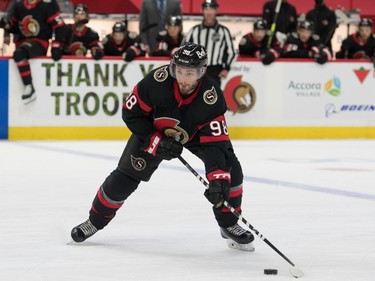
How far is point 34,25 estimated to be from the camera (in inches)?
433

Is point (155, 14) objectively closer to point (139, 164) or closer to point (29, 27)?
point (29, 27)

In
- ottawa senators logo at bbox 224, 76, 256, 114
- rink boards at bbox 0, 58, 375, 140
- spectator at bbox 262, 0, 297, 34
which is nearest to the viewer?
rink boards at bbox 0, 58, 375, 140

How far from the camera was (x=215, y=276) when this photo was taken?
3934mm

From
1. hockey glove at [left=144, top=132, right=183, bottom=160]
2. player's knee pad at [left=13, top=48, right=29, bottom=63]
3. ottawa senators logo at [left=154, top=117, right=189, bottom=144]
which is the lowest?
player's knee pad at [left=13, top=48, right=29, bottom=63]

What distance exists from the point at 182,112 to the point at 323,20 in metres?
8.31

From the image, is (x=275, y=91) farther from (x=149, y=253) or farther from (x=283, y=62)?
(x=149, y=253)

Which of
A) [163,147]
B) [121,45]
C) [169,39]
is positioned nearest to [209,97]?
[163,147]

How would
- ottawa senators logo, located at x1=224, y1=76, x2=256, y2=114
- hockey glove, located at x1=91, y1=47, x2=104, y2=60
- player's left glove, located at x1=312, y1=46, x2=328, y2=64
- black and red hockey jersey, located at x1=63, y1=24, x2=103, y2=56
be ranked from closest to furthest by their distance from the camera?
hockey glove, located at x1=91, y1=47, x2=104, y2=60, black and red hockey jersey, located at x1=63, y1=24, x2=103, y2=56, ottawa senators logo, located at x1=224, y1=76, x2=256, y2=114, player's left glove, located at x1=312, y1=46, x2=328, y2=64

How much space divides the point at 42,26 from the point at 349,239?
6.84 m

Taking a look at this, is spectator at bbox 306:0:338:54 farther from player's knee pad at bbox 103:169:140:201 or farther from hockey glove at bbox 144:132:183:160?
hockey glove at bbox 144:132:183:160

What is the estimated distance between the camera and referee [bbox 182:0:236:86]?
34.9ft

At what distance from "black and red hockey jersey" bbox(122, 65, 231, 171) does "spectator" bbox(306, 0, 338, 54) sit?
8.16 meters

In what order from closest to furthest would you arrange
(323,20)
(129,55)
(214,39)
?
1. (214,39)
2. (129,55)
3. (323,20)

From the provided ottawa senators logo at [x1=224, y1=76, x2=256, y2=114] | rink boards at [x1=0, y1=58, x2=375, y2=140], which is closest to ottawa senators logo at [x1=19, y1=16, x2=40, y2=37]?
rink boards at [x1=0, y1=58, x2=375, y2=140]
